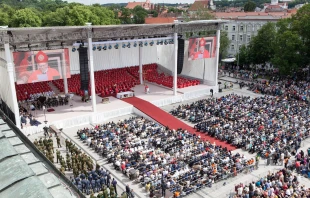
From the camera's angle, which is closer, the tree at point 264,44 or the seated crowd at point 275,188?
the seated crowd at point 275,188

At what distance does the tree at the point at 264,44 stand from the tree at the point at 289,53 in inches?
148

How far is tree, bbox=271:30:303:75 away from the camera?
109ft

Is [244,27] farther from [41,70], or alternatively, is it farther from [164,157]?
[164,157]

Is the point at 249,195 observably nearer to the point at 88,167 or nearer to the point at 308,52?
the point at 88,167

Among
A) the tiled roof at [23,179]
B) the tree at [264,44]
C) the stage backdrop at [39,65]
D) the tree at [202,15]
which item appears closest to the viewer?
the tiled roof at [23,179]

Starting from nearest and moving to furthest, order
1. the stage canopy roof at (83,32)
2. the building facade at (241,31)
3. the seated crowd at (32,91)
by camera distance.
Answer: the stage canopy roof at (83,32), the seated crowd at (32,91), the building facade at (241,31)

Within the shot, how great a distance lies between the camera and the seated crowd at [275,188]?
13.2 metres

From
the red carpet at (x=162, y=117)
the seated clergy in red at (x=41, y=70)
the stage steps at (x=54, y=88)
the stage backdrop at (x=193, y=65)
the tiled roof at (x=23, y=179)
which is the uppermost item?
the tiled roof at (x=23, y=179)

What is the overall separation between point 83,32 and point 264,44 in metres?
25.8

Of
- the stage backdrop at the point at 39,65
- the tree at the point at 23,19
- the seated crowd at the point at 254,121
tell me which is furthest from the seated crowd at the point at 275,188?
the tree at the point at 23,19

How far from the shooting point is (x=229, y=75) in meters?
39.1

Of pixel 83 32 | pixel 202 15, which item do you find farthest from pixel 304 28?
pixel 83 32

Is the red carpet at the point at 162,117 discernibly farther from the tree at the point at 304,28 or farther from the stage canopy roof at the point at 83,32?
the tree at the point at 304,28

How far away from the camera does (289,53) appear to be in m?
33.2
